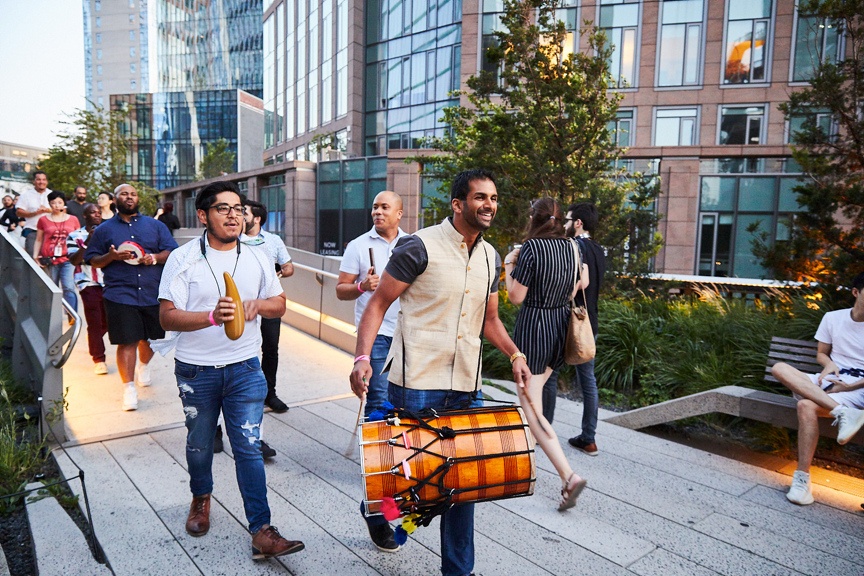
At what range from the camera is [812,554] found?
136 inches

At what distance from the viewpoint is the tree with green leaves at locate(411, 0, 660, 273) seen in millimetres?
8945

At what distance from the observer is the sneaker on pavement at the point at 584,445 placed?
499 centimetres

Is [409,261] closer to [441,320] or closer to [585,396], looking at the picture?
[441,320]

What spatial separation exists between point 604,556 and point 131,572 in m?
2.60

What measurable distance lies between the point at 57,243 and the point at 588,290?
7.71 metres

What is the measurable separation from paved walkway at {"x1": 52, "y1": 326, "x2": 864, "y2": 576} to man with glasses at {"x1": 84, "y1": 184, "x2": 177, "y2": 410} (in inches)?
27.3

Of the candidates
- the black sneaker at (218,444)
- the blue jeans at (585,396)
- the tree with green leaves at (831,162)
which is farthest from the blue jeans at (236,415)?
the tree with green leaves at (831,162)

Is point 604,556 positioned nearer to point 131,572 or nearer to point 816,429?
point 816,429

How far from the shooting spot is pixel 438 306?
2.85 meters

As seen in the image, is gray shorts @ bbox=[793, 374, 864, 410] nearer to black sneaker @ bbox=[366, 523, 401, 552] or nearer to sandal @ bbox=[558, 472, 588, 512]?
sandal @ bbox=[558, 472, 588, 512]

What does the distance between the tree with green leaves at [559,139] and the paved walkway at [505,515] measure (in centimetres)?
450

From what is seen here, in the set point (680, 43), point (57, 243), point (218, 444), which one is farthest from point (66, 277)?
point (680, 43)

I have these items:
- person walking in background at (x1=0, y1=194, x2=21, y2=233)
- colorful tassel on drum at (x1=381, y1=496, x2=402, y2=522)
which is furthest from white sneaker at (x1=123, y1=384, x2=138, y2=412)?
person walking in background at (x1=0, y1=194, x2=21, y2=233)

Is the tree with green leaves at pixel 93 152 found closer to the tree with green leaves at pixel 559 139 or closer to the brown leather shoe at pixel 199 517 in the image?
the tree with green leaves at pixel 559 139
